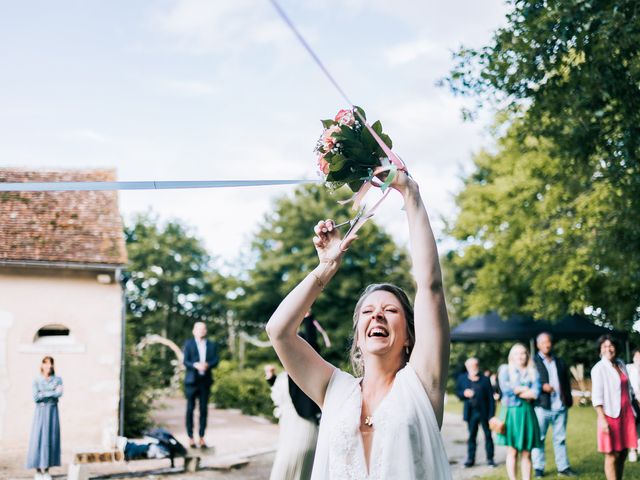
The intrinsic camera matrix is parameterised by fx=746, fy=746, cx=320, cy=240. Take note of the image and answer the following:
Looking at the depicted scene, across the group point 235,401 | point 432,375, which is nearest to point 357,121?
point 432,375

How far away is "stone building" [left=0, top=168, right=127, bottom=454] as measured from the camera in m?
14.3

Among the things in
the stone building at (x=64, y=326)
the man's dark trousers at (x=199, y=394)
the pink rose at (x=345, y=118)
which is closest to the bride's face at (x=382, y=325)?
the pink rose at (x=345, y=118)

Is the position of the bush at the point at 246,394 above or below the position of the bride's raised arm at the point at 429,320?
below

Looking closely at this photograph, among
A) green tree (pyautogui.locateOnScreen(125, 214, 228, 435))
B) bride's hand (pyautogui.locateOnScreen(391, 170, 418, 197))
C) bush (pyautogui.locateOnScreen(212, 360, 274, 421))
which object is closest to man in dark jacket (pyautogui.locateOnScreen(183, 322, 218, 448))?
bush (pyautogui.locateOnScreen(212, 360, 274, 421))

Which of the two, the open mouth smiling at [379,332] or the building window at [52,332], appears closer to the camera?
the open mouth smiling at [379,332]

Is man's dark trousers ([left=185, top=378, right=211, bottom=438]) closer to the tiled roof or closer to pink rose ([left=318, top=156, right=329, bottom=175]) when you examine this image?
the tiled roof

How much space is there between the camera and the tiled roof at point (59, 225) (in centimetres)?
1495

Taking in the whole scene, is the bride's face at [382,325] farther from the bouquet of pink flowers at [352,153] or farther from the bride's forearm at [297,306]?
the bouquet of pink flowers at [352,153]

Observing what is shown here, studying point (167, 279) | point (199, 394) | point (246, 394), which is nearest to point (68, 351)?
point (199, 394)

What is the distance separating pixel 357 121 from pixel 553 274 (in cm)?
2083

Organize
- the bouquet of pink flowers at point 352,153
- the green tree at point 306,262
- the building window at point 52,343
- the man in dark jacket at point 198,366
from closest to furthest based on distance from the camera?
1. the bouquet of pink flowers at point 352,153
2. the man in dark jacket at point 198,366
3. the building window at point 52,343
4. the green tree at point 306,262

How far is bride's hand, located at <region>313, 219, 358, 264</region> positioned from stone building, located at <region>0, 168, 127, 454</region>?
12997 millimetres

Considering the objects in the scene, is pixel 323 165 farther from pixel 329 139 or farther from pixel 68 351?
pixel 68 351

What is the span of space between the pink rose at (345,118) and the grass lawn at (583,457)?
821 cm
